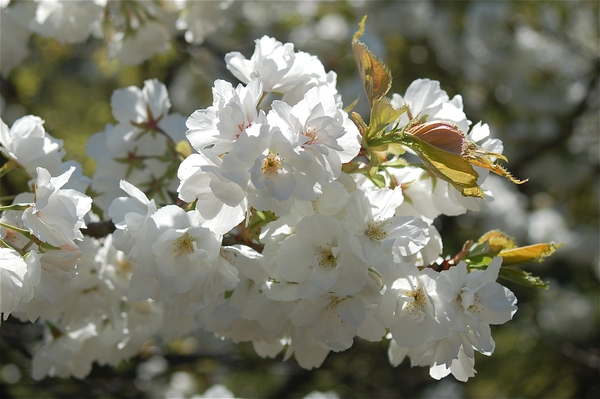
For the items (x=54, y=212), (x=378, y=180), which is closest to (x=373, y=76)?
(x=378, y=180)

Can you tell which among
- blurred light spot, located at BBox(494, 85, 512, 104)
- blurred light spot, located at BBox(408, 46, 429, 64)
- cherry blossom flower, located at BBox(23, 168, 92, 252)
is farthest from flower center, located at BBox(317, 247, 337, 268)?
blurred light spot, located at BBox(494, 85, 512, 104)

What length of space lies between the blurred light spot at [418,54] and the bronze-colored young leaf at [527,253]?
422 centimetres

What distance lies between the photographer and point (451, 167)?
1362 millimetres

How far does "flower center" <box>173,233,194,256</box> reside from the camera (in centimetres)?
136

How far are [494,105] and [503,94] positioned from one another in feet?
0.43

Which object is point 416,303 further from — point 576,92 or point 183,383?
point 576,92

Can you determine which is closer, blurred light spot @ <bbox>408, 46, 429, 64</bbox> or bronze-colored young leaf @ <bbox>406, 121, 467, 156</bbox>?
bronze-colored young leaf @ <bbox>406, 121, 467, 156</bbox>

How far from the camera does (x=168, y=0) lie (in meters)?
2.57

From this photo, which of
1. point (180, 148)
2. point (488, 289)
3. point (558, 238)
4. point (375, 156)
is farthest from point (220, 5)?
point (558, 238)

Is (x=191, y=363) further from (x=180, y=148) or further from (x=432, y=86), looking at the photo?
(x=432, y=86)

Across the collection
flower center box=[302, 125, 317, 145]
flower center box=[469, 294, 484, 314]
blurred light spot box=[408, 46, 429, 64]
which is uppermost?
flower center box=[302, 125, 317, 145]

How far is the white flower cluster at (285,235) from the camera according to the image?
1.28 m

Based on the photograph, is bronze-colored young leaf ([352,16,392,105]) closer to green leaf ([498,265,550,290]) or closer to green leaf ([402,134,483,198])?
green leaf ([402,134,483,198])

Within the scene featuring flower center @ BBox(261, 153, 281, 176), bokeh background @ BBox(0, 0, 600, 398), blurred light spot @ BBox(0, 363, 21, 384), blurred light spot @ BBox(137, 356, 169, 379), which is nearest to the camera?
flower center @ BBox(261, 153, 281, 176)
